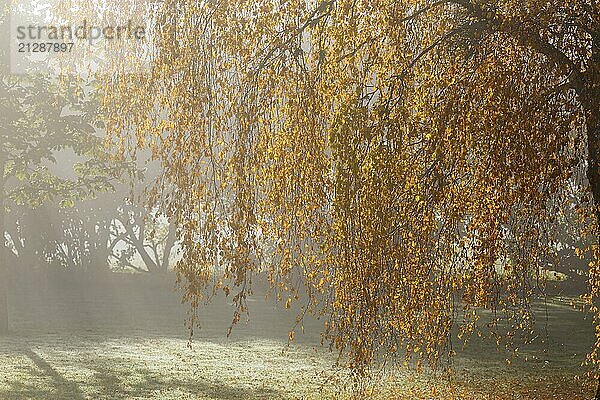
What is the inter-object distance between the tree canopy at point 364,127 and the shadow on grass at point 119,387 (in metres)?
4.54

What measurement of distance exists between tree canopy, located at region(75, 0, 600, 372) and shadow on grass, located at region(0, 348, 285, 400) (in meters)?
4.54

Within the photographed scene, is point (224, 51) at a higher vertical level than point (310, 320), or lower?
higher

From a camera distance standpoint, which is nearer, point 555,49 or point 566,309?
point 555,49

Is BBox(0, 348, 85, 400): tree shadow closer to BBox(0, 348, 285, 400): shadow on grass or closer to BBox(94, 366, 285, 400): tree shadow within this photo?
BBox(0, 348, 285, 400): shadow on grass

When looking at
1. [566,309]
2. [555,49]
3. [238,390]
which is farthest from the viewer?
[566,309]

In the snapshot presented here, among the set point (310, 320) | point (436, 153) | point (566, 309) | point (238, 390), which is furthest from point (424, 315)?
point (566, 309)

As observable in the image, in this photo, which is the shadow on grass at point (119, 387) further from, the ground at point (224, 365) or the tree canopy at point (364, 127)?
the tree canopy at point (364, 127)

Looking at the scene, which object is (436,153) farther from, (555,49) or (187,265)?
(187,265)

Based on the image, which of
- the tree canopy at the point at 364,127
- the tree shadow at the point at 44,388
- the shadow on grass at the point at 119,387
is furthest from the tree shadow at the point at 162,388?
the tree canopy at the point at 364,127

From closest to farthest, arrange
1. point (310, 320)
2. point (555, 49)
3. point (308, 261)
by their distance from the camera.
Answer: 1. point (555, 49)
2. point (308, 261)
3. point (310, 320)

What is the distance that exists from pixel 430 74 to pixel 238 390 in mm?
5853

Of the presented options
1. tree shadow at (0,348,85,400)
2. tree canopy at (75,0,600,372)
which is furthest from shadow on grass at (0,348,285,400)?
tree canopy at (75,0,600,372)

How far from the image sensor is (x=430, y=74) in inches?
258

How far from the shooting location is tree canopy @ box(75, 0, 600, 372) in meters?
5.99
